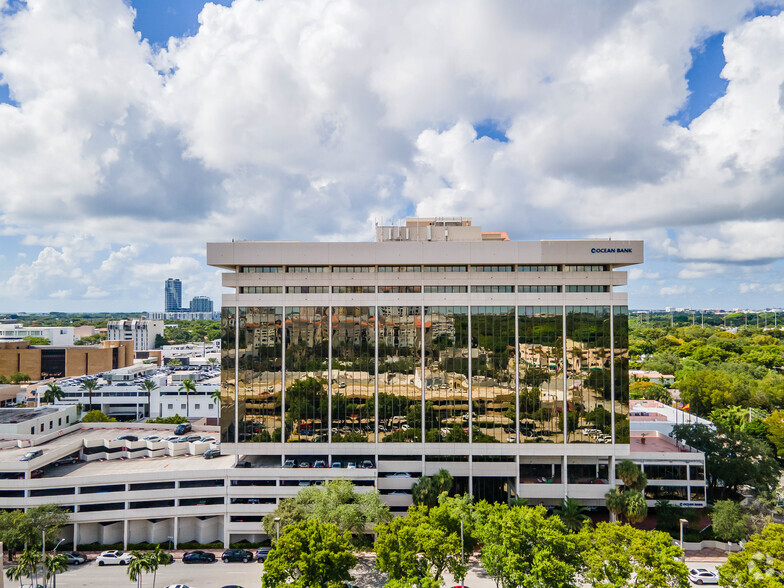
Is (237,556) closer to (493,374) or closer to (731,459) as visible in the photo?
(493,374)

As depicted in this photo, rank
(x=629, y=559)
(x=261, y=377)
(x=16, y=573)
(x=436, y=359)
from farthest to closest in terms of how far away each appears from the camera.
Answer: (x=261, y=377) < (x=436, y=359) < (x=16, y=573) < (x=629, y=559)

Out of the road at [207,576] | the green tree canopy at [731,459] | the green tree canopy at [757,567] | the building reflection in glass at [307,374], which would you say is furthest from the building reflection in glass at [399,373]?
the green tree canopy at [731,459]

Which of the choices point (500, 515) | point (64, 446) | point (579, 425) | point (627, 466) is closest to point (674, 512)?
point (627, 466)

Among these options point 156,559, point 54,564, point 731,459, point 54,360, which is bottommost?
point 54,564

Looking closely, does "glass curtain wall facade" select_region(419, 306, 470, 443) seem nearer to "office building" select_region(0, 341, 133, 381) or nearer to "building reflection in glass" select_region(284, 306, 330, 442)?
"building reflection in glass" select_region(284, 306, 330, 442)

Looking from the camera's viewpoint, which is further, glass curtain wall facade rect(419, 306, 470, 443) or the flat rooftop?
the flat rooftop

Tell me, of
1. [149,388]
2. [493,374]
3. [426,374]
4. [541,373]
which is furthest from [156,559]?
[149,388]

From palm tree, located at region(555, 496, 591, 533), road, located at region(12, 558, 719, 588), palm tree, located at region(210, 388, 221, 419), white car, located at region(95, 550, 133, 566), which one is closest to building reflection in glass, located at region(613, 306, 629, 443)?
palm tree, located at region(555, 496, 591, 533)

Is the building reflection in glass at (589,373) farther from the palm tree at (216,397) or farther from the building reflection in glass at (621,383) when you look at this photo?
the palm tree at (216,397)

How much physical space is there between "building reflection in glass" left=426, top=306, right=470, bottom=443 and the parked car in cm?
3854

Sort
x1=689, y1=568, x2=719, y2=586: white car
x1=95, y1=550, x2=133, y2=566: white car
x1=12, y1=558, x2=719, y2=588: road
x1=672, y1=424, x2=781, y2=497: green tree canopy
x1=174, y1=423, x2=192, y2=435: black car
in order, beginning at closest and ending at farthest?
x1=689, y1=568, x2=719, y2=586: white car
x1=12, y1=558, x2=719, y2=588: road
x1=95, y1=550, x2=133, y2=566: white car
x1=672, y1=424, x2=781, y2=497: green tree canopy
x1=174, y1=423, x2=192, y2=435: black car

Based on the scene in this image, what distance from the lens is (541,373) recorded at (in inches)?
1993

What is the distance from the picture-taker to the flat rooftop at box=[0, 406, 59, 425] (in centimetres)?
6018

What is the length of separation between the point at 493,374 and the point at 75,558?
49.0 meters
